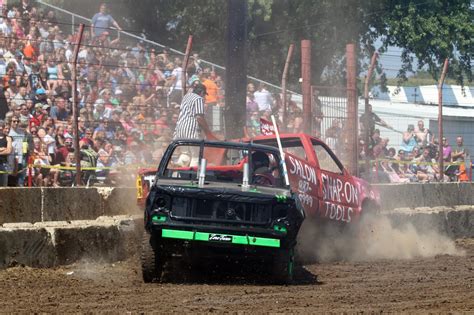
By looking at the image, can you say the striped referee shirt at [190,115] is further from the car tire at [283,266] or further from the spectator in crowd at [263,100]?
the car tire at [283,266]

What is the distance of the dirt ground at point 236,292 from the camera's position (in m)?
7.20

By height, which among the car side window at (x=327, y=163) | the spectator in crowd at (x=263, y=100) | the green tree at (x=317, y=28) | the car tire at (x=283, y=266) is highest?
the green tree at (x=317, y=28)

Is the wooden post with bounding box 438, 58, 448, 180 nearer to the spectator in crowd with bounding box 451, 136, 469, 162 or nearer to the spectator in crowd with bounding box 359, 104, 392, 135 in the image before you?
the spectator in crowd with bounding box 359, 104, 392, 135

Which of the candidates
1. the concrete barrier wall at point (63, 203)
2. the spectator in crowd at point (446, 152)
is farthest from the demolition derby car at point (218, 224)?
the spectator in crowd at point (446, 152)

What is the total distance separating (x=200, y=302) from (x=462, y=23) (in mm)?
25361

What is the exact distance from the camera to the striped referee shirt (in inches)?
544

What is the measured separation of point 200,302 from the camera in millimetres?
7414

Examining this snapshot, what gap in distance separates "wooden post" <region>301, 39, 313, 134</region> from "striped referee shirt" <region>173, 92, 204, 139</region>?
254cm

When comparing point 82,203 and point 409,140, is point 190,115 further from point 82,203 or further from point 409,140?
point 409,140

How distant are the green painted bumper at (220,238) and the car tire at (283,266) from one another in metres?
0.15

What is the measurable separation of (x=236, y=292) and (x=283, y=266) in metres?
0.87

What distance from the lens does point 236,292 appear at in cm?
810

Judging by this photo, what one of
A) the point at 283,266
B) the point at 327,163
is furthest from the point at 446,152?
the point at 283,266

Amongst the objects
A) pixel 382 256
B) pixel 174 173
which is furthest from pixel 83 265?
pixel 382 256
